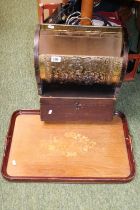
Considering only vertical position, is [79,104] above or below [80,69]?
below

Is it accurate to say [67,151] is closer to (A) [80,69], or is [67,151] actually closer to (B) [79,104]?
(B) [79,104]

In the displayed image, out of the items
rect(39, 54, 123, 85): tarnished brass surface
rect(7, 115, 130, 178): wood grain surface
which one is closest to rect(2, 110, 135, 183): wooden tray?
rect(7, 115, 130, 178): wood grain surface

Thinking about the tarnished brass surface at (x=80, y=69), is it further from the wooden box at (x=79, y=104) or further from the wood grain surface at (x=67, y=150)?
the wood grain surface at (x=67, y=150)

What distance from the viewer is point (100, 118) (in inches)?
58.7

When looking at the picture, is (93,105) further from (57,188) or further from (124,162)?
(57,188)

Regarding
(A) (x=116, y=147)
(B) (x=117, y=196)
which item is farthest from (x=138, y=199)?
(A) (x=116, y=147)

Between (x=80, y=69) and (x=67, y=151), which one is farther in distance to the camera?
(x=67, y=151)

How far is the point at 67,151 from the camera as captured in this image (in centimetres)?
145

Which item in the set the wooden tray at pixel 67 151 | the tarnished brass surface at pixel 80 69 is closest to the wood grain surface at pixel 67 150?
the wooden tray at pixel 67 151

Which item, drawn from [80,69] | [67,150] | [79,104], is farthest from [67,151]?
[80,69]

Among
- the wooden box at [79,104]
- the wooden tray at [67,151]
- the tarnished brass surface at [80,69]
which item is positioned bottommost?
the wooden tray at [67,151]

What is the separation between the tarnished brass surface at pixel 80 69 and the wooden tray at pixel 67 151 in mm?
294

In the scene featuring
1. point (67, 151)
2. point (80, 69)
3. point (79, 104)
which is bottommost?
point (67, 151)

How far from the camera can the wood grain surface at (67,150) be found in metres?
1.37
